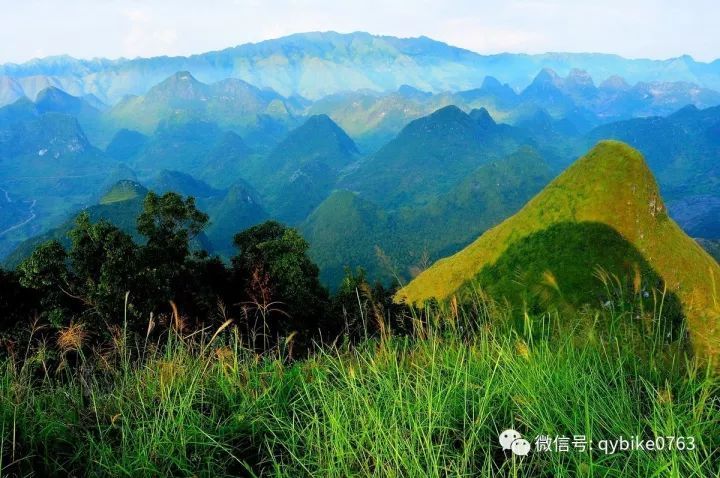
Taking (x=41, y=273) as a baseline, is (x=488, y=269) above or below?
below

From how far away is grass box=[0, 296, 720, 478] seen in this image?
3.84 m

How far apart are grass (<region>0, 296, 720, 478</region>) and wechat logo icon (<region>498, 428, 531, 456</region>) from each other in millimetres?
88

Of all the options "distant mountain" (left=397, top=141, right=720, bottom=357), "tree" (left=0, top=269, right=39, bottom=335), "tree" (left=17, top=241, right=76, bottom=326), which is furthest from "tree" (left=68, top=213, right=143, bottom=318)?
"distant mountain" (left=397, top=141, right=720, bottom=357)

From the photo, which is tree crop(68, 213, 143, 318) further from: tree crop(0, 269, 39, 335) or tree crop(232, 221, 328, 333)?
tree crop(232, 221, 328, 333)

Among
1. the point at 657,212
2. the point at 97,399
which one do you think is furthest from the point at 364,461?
the point at 657,212

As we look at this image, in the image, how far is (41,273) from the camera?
28.4 metres

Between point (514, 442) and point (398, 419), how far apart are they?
0.99 metres

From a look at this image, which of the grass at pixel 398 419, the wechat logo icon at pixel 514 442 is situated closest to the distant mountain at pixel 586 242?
the grass at pixel 398 419

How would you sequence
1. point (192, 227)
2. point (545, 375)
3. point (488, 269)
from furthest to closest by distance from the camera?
point (488, 269)
point (192, 227)
point (545, 375)

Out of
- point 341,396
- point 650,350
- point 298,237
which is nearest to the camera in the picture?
point 341,396

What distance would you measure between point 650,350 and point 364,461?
3.36 m

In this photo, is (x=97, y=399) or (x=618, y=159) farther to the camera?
(x=618, y=159)

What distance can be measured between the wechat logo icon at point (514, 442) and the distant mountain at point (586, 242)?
78520mm

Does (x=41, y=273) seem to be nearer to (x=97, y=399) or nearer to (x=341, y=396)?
(x=97, y=399)
